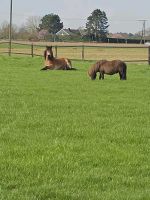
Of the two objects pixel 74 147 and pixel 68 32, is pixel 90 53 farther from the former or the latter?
pixel 68 32

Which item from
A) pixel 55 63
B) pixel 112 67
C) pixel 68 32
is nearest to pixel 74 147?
pixel 112 67

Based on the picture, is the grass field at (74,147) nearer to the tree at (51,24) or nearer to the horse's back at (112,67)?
the horse's back at (112,67)

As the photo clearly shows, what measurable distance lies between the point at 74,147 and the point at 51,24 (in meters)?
134

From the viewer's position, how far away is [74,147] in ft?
25.2

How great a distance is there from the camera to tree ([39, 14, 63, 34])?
137m

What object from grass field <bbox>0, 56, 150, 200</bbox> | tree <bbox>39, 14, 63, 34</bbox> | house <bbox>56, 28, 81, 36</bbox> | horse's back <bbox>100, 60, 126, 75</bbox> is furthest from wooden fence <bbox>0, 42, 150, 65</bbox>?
Answer: tree <bbox>39, 14, 63, 34</bbox>

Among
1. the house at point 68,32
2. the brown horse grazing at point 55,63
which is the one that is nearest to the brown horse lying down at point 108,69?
the brown horse grazing at point 55,63

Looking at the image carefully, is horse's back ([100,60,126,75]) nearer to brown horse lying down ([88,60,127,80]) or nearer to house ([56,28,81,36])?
brown horse lying down ([88,60,127,80])

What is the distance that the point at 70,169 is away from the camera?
646 centimetres

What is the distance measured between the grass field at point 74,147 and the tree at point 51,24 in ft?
408

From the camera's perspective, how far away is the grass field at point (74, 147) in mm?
5629

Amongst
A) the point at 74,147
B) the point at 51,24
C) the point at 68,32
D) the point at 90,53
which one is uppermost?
the point at 51,24

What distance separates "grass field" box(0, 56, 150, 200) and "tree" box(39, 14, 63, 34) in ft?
408

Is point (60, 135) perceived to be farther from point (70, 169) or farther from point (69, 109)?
point (69, 109)
